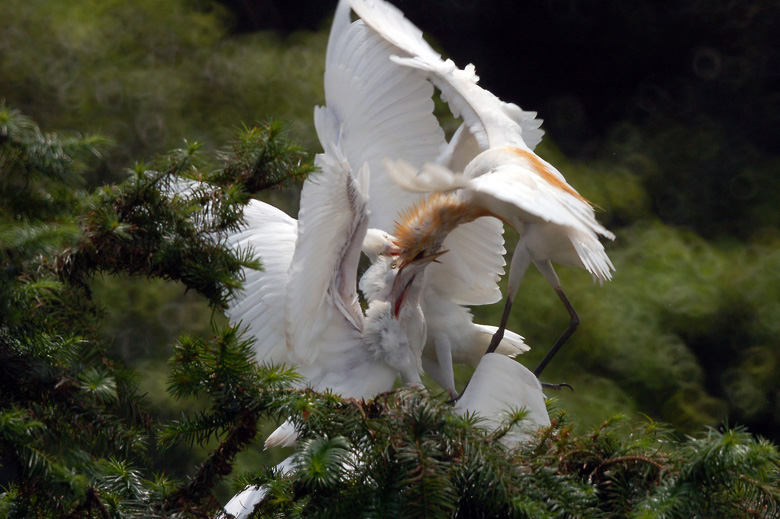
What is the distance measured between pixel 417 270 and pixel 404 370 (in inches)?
10.2

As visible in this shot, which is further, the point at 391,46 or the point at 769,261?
the point at 769,261

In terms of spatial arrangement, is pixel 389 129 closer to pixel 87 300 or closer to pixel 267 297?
pixel 267 297

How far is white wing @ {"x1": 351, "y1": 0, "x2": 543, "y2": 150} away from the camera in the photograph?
2.28 metres

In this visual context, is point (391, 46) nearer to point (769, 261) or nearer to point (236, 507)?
point (236, 507)

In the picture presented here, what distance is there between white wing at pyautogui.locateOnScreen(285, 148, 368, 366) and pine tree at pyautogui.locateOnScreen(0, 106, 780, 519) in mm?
637

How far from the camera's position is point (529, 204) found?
161cm

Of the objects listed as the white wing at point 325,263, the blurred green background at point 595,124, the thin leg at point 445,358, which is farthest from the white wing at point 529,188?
the blurred green background at point 595,124

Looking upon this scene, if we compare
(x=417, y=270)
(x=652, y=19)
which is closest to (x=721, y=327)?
(x=652, y=19)

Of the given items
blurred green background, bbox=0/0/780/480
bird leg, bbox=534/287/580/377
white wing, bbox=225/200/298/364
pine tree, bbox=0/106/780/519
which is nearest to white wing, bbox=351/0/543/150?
bird leg, bbox=534/287/580/377

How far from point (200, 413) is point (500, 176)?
0.86 m

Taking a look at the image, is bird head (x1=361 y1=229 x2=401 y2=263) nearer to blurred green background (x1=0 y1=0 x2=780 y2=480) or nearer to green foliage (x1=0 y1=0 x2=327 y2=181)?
blurred green background (x1=0 y1=0 x2=780 y2=480)

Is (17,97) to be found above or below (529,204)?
below

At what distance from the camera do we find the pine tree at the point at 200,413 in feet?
3.12

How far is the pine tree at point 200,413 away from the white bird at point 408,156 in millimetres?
1179
